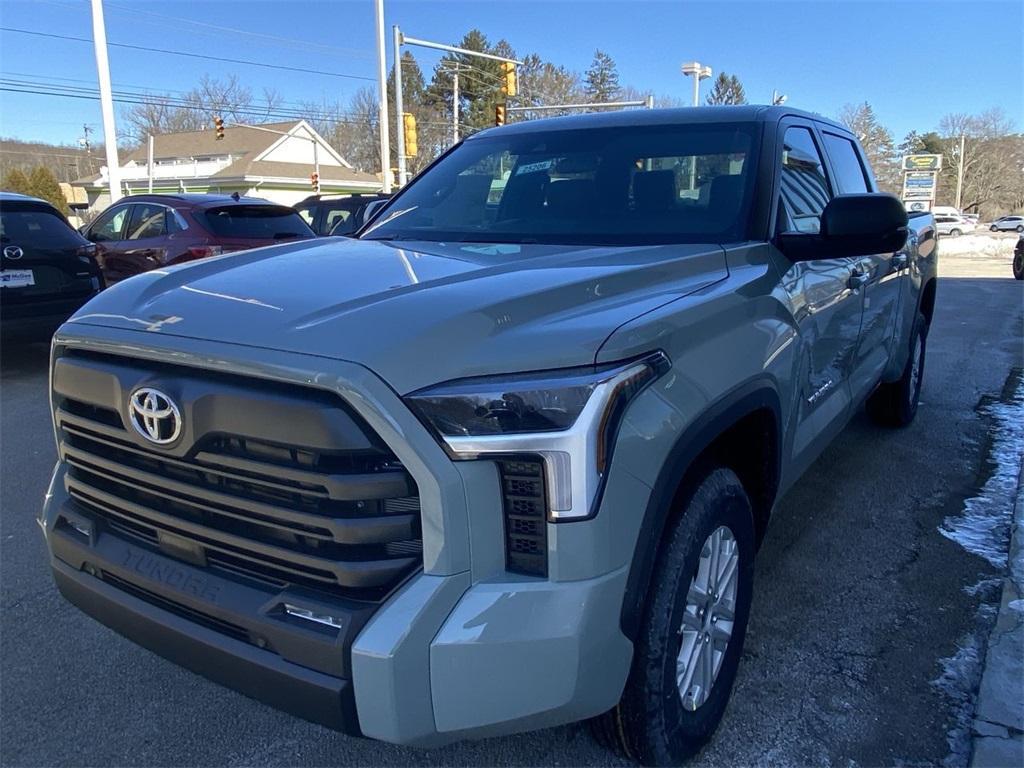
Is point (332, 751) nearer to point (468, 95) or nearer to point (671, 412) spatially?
point (671, 412)

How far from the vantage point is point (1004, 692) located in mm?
2582

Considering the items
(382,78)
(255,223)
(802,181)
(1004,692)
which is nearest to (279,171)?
(382,78)

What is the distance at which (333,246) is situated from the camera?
291 centimetres

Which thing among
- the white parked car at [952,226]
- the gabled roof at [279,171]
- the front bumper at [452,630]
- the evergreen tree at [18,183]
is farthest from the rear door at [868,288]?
the gabled roof at [279,171]

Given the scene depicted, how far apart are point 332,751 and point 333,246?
170cm

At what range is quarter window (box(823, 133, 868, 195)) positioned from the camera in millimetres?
3928

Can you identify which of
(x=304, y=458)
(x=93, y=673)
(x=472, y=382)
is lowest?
(x=93, y=673)

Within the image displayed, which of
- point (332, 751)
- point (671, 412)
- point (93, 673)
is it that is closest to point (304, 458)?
point (671, 412)

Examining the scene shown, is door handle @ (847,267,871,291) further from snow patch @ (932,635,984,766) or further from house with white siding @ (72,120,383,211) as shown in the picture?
house with white siding @ (72,120,383,211)

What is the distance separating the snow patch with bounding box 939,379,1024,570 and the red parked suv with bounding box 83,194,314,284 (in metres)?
6.98

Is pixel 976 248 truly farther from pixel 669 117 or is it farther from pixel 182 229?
pixel 669 117

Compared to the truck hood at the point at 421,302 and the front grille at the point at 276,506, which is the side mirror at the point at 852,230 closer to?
the truck hood at the point at 421,302

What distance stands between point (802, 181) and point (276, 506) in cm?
261

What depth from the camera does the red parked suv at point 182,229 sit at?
328 inches
